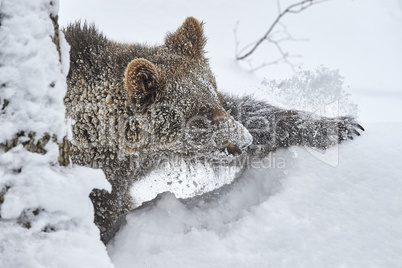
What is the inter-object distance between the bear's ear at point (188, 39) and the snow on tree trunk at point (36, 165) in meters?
1.93

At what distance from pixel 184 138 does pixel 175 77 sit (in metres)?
0.59

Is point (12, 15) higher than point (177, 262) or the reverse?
higher

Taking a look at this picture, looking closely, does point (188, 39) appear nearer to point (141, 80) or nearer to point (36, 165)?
point (141, 80)

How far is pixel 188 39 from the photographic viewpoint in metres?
3.54

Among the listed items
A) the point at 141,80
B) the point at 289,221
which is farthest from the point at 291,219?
the point at 141,80

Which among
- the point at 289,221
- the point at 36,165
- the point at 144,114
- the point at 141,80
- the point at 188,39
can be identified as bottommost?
the point at 289,221

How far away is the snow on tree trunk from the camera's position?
146 cm

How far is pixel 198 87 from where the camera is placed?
332 cm

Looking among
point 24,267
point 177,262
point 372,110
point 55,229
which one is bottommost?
point 177,262

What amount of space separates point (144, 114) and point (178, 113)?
32 cm

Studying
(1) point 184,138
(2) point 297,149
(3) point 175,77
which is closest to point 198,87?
(3) point 175,77

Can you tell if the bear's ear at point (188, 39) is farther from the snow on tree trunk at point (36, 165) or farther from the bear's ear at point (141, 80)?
the snow on tree trunk at point (36, 165)

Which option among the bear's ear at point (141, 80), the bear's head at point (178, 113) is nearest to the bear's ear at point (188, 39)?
the bear's head at point (178, 113)

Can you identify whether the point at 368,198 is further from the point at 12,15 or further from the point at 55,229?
the point at 12,15
